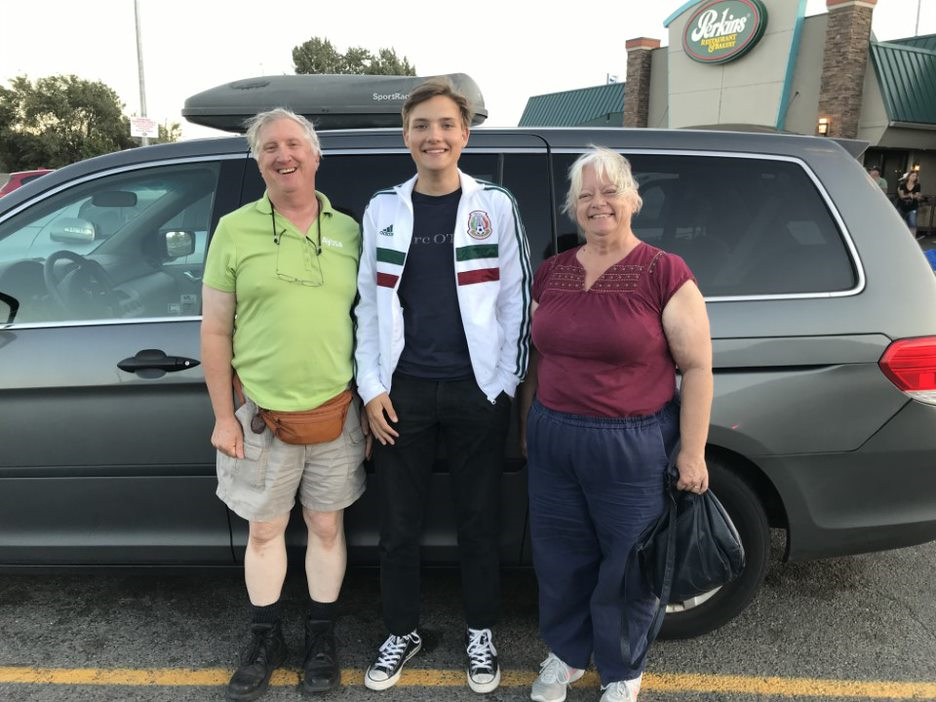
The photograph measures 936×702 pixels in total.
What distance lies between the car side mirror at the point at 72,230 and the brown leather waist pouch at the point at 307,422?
3.35 ft

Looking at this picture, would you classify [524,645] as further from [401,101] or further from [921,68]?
[921,68]

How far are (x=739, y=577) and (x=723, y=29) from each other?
59.6 feet

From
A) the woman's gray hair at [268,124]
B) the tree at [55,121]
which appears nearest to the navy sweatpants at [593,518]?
the woman's gray hair at [268,124]

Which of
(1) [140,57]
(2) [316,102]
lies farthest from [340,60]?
(2) [316,102]

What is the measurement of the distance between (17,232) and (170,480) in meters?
1.00

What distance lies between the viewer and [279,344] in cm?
202

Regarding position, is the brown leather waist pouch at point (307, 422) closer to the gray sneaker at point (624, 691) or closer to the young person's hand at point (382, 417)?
the young person's hand at point (382, 417)

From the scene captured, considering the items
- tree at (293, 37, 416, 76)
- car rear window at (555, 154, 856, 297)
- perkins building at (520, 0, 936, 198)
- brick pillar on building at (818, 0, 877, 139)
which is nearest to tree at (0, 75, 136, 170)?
tree at (293, 37, 416, 76)

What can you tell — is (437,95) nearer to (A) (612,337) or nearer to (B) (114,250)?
(A) (612,337)

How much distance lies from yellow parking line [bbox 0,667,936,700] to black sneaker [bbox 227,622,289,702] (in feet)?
0.23

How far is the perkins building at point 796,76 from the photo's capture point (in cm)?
1545

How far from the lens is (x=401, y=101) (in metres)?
2.59

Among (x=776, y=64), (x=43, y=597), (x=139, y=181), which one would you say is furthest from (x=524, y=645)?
(x=776, y=64)

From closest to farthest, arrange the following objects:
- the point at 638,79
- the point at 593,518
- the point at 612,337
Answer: the point at 612,337 < the point at 593,518 < the point at 638,79
